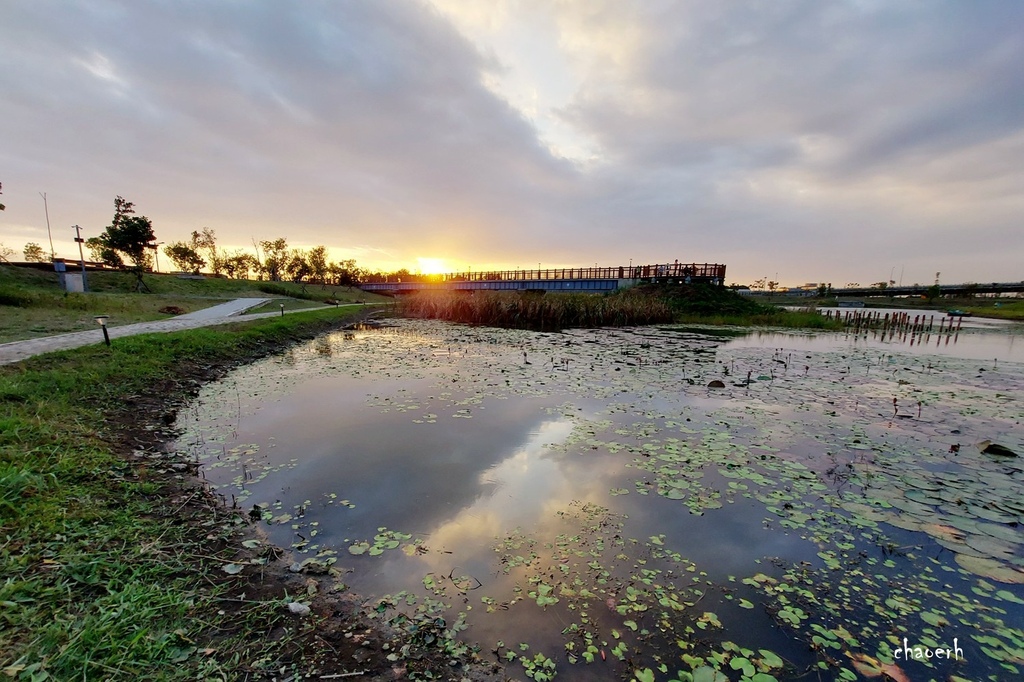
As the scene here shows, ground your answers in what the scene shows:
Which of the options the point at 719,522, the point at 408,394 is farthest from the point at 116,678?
the point at 408,394

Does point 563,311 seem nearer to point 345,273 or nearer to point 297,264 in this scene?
point 345,273

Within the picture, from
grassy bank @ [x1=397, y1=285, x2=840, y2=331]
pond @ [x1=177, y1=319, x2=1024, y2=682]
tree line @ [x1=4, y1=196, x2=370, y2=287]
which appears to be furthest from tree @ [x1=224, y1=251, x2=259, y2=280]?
pond @ [x1=177, y1=319, x2=1024, y2=682]

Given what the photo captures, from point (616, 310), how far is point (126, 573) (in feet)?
103

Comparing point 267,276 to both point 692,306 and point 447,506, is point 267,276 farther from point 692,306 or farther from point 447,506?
point 447,506

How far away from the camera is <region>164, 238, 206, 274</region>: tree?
73.2 m

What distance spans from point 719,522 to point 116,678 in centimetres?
616

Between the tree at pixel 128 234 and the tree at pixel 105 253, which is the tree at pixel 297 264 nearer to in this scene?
the tree at pixel 105 253

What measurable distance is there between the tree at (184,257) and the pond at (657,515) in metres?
84.4

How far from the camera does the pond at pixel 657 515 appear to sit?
341 centimetres

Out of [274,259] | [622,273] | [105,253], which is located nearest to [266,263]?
[274,259]

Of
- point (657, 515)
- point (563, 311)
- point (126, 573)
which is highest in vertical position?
point (563, 311)

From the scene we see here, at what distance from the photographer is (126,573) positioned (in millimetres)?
3559

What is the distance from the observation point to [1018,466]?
6633 mm

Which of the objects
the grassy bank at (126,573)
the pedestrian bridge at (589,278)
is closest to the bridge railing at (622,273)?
the pedestrian bridge at (589,278)
